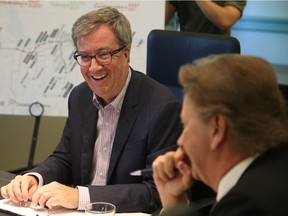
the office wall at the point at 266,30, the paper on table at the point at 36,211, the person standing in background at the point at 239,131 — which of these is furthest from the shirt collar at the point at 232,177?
the office wall at the point at 266,30

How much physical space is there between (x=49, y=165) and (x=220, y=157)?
1077mm

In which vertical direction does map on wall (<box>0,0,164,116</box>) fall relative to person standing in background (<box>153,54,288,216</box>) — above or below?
below

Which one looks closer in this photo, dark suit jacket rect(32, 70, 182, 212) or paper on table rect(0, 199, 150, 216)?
paper on table rect(0, 199, 150, 216)

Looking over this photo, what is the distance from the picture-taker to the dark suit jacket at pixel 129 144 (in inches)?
68.5

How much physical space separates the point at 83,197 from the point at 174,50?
3.05 ft

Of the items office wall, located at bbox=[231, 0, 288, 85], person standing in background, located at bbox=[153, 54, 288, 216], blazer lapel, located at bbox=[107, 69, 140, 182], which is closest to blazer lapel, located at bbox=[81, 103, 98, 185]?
blazer lapel, located at bbox=[107, 69, 140, 182]

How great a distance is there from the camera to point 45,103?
11.0ft

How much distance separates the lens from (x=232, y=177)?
3.71 feet

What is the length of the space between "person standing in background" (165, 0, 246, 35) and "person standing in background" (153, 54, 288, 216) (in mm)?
2083

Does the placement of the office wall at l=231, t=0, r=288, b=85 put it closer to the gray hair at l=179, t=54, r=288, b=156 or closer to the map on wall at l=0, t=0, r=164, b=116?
the map on wall at l=0, t=0, r=164, b=116

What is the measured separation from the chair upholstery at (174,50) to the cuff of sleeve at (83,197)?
2.32 ft

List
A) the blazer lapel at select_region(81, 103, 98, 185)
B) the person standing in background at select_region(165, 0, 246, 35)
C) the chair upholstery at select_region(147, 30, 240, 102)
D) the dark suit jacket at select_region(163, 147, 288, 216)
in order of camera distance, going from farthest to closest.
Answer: the person standing in background at select_region(165, 0, 246, 35)
the chair upholstery at select_region(147, 30, 240, 102)
the blazer lapel at select_region(81, 103, 98, 185)
the dark suit jacket at select_region(163, 147, 288, 216)

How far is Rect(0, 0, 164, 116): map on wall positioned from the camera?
3.21m

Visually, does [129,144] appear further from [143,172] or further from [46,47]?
[46,47]
